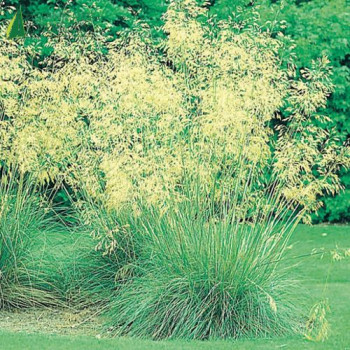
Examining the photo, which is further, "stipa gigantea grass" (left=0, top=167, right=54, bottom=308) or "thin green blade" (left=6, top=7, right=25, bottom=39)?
"stipa gigantea grass" (left=0, top=167, right=54, bottom=308)

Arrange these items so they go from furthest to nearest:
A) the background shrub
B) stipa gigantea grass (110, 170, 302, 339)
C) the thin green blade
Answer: the background shrub < the thin green blade < stipa gigantea grass (110, 170, 302, 339)

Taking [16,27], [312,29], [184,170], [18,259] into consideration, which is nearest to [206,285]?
[184,170]

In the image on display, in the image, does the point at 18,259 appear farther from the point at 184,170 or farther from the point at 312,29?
the point at 312,29

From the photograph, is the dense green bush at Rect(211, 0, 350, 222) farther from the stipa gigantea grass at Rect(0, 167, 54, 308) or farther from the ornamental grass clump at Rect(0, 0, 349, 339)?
the stipa gigantea grass at Rect(0, 167, 54, 308)

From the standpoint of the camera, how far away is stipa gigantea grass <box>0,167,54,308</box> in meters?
7.97

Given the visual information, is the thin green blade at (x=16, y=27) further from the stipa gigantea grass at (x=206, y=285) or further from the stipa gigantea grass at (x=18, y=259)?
the stipa gigantea grass at (x=206, y=285)

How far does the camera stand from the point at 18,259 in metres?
8.03

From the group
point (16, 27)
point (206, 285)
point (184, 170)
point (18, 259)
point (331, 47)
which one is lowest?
point (18, 259)

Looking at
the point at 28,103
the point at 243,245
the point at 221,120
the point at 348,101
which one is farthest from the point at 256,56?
the point at 348,101

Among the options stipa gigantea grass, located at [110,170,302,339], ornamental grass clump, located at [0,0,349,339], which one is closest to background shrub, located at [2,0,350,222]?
ornamental grass clump, located at [0,0,349,339]

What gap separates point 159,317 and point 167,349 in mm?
577

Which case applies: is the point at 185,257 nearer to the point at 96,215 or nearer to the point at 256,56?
the point at 96,215

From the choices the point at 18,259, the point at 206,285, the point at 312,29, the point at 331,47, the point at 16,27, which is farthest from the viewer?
the point at 312,29

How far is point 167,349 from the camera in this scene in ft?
21.0
